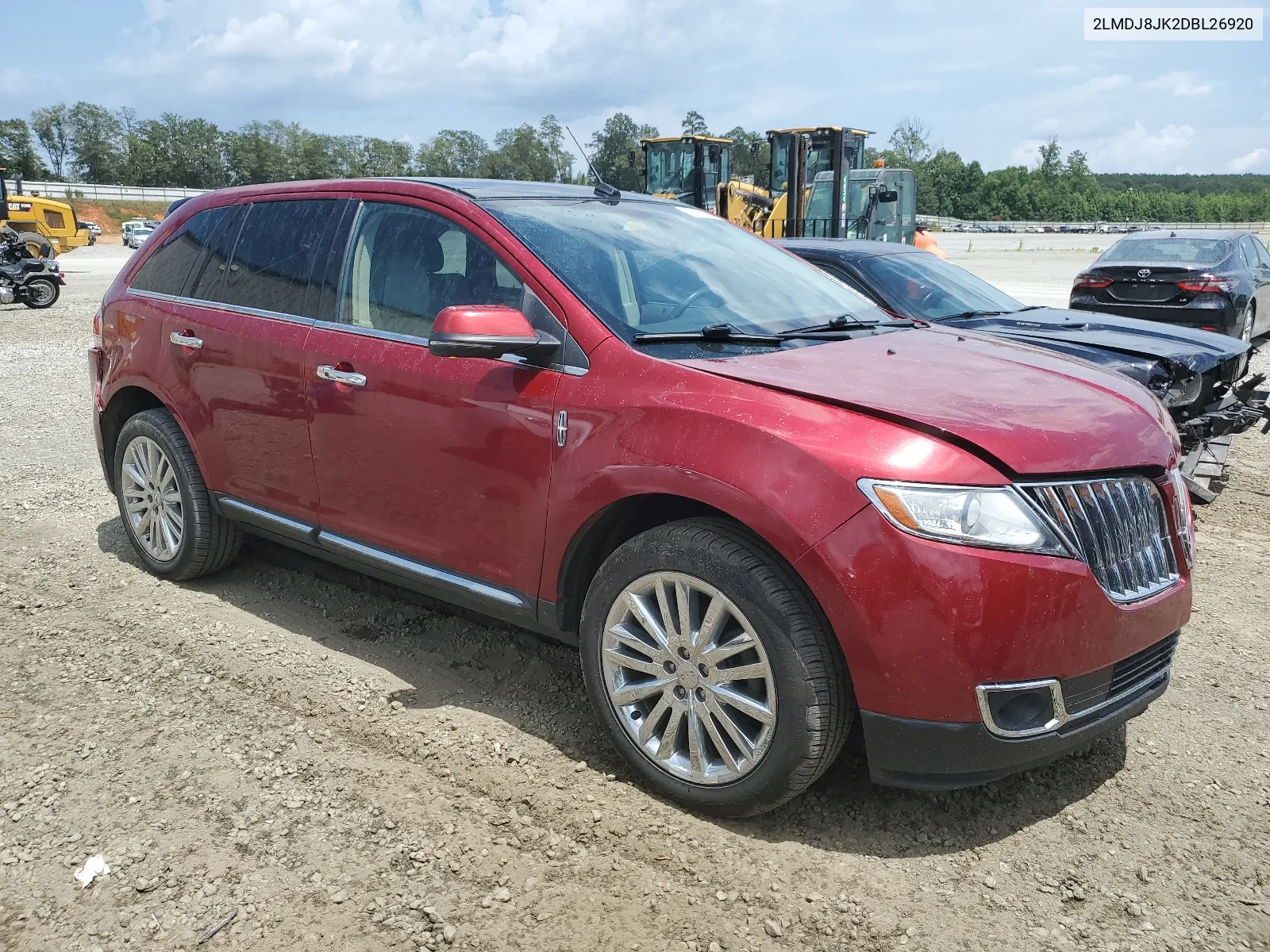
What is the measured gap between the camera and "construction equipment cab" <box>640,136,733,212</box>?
20.1 m

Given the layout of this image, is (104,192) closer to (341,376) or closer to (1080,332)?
(1080,332)

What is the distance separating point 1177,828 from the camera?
3.01 meters

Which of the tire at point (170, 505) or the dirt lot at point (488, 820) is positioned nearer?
the dirt lot at point (488, 820)

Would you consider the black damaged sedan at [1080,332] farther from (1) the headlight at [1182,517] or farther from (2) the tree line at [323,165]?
(2) the tree line at [323,165]

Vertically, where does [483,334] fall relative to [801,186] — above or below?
below

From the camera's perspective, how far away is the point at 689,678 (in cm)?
300

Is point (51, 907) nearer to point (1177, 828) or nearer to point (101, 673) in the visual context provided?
point (101, 673)

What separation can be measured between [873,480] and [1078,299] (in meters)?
10.2

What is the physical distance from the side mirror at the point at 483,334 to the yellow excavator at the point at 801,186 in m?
11.6

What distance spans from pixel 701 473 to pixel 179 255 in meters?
3.27

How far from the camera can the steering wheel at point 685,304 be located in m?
3.43

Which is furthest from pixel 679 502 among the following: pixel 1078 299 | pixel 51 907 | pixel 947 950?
pixel 1078 299

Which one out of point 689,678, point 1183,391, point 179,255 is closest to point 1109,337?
point 1183,391

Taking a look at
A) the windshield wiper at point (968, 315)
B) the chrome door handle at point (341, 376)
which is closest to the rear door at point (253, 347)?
the chrome door handle at point (341, 376)
